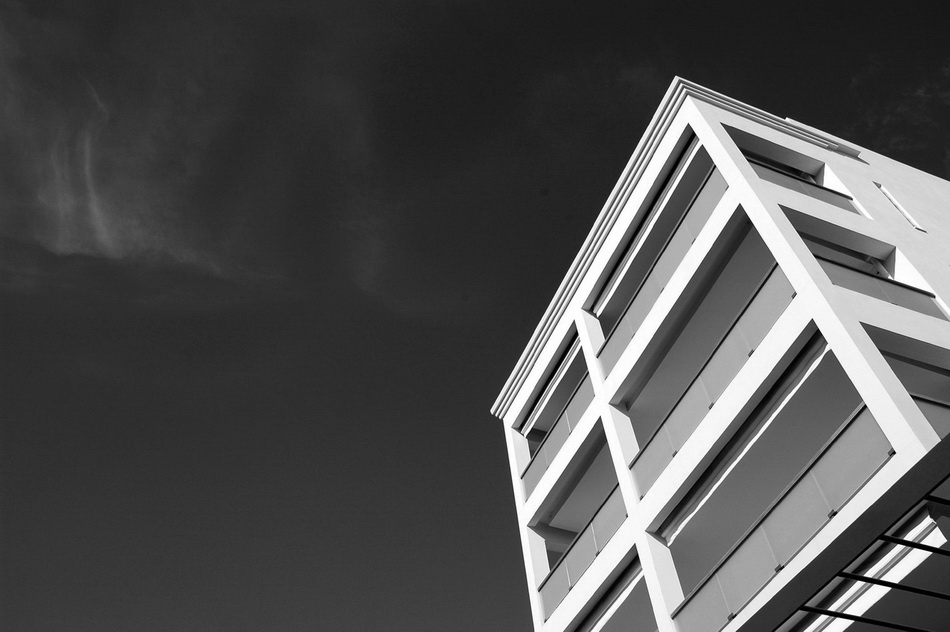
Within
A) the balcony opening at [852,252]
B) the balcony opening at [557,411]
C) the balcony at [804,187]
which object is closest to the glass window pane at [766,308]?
the balcony opening at [852,252]

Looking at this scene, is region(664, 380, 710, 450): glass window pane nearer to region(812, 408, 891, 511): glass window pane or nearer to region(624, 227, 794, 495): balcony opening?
region(624, 227, 794, 495): balcony opening

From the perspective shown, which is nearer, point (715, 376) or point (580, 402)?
point (715, 376)

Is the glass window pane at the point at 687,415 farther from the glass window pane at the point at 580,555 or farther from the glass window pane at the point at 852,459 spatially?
the glass window pane at the point at 580,555

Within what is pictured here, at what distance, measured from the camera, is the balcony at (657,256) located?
15.8 meters

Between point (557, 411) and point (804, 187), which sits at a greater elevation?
point (557, 411)

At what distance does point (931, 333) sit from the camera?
11711 mm

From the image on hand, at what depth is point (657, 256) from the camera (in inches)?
681

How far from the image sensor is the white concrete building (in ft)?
32.1

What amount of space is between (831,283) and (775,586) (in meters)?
4.61

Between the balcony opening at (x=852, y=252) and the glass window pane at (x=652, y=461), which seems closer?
the balcony opening at (x=852, y=252)

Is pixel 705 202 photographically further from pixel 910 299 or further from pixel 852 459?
pixel 852 459

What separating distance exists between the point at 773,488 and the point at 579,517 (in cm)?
674

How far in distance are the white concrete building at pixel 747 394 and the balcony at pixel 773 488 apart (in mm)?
34

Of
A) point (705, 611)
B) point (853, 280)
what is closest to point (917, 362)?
point (853, 280)
